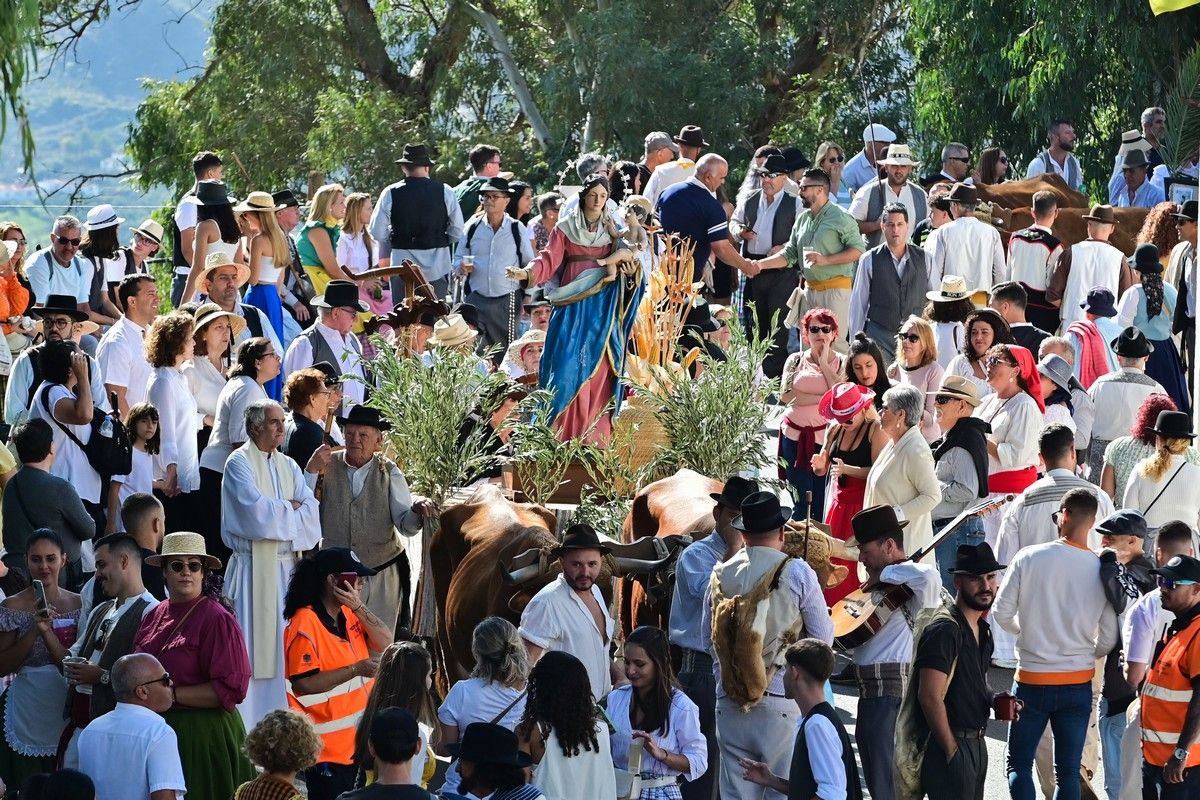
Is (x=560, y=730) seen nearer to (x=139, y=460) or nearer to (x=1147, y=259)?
(x=139, y=460)

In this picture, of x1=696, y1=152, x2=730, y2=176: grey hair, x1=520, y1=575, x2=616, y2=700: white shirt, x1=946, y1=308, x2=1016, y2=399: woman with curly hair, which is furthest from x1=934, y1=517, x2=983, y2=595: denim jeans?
x1=696, y1=152, x2=730, y2=176: grey hair

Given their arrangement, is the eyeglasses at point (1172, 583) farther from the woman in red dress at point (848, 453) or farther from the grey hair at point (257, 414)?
the grey hair at point (257, 414)

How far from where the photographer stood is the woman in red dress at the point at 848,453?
414 inches

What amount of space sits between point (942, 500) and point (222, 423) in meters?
3.68

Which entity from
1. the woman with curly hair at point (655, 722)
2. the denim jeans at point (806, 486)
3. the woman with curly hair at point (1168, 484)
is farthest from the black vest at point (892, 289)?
the woman with curly hair at point (655, 722)

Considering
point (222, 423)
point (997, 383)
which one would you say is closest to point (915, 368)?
point (997, 383)

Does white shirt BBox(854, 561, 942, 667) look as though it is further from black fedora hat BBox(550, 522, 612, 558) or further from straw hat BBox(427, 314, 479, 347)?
straw hat BBox(427, 314, 479, 347)

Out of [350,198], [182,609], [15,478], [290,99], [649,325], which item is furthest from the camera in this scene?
[290,99]

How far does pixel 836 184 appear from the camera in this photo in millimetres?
19297

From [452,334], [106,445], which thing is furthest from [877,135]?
[106,445]

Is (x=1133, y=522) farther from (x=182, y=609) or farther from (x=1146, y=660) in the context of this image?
(x=182, y=609)

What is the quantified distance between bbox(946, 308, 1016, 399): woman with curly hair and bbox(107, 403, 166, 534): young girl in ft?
14.4

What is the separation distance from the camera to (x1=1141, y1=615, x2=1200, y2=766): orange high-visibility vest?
25.8 feet

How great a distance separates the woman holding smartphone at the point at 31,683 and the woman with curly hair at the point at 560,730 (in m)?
2.05
